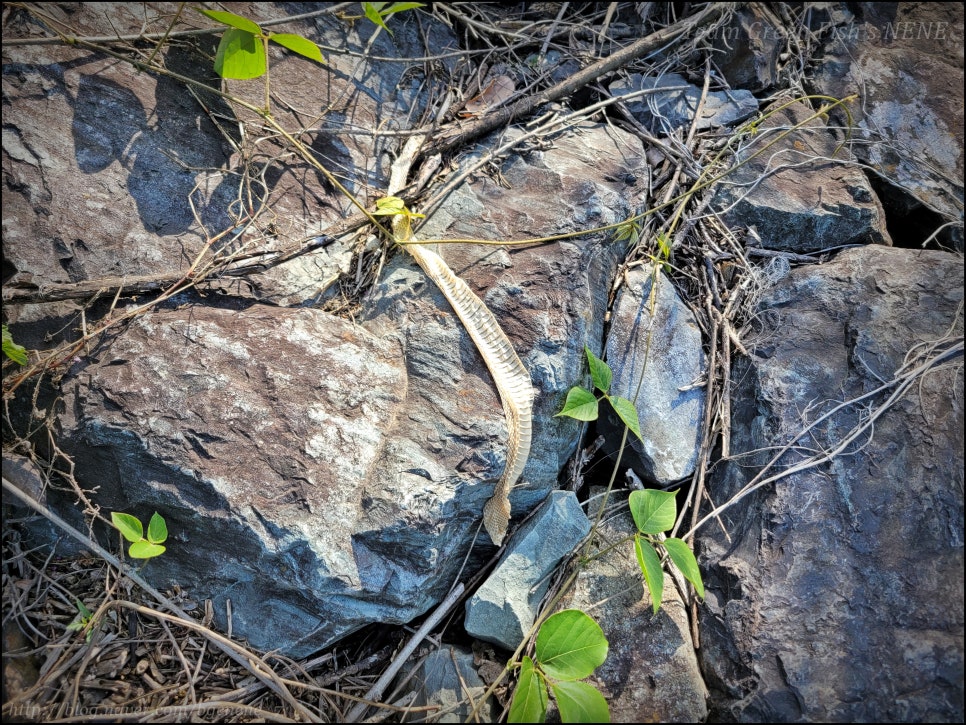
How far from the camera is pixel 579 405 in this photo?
170cm

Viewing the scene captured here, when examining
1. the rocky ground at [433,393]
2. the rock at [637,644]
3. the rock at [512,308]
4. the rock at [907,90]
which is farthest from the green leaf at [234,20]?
the rock at [907,90]

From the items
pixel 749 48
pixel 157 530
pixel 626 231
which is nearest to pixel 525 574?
pixel 157 530

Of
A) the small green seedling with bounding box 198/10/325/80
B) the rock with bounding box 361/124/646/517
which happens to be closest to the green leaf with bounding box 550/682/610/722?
the rock with bounding box 361/124/646/517

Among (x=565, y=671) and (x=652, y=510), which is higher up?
(x=652, y=510)

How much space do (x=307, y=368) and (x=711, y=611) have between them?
137 centimetres

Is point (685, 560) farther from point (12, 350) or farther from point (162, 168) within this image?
point (162, 168)

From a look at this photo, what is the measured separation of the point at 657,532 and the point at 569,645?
0.40 metres

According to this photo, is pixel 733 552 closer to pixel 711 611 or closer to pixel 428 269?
pixel 711 611

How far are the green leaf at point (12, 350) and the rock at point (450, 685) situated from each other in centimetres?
140

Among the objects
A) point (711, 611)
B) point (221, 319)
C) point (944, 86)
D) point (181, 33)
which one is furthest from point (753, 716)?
point (181, 33)

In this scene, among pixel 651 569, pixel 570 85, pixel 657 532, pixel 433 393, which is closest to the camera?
pixel 651 569

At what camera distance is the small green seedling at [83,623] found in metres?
1.55

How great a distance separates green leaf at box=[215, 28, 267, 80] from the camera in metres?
1.75

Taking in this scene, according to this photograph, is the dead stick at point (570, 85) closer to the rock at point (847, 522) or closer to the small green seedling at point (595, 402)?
the small green seedling at point (595, 402)
